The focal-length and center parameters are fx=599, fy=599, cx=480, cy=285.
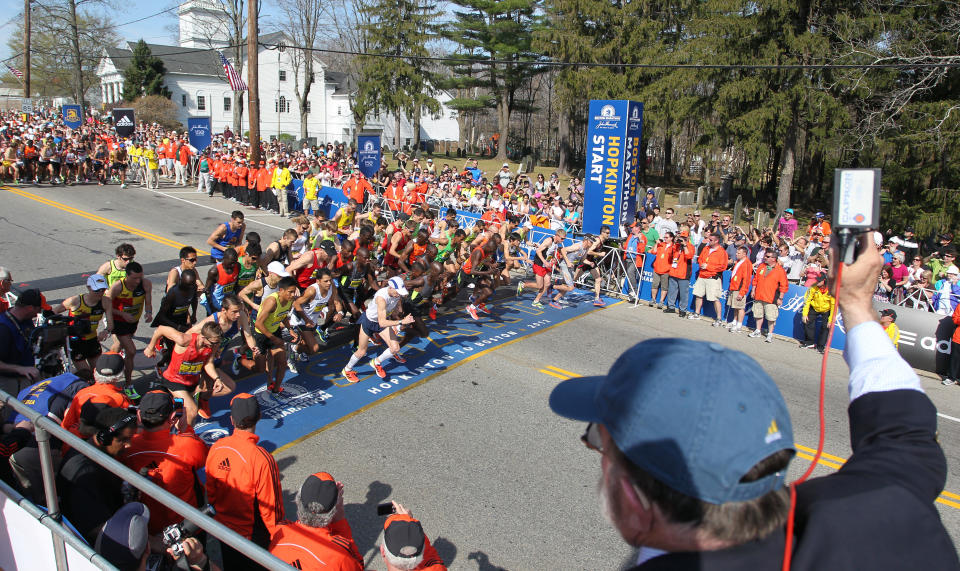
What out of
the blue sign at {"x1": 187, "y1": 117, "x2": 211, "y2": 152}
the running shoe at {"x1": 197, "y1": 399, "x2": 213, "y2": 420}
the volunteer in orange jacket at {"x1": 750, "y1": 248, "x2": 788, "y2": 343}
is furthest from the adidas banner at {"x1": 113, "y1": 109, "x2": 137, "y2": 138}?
the volunteer in orange jacket at {"x1": 750, "y1": 248, "x2": 788, "y2": 343}

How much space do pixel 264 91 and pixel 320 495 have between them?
6723cm

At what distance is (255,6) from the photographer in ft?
64.3

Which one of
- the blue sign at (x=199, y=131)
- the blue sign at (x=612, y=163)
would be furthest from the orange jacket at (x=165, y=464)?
the blue sign at (x=199, y=131)

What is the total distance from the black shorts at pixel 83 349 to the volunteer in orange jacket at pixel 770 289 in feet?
37.4

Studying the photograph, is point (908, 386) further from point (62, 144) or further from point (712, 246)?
point (62, 144)

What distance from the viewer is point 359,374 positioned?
8.87m

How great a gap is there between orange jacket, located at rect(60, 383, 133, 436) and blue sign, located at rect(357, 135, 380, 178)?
18790 mm

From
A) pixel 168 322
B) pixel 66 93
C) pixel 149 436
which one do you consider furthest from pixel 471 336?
pixel 66 93

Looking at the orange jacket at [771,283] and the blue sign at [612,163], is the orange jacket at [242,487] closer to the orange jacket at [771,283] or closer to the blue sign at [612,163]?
the orange jacket at [771,283]

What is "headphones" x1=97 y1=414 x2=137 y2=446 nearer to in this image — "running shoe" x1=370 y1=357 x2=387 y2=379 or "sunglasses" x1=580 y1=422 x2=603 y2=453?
"sunglasses" x1=580 y1=422 x2=603 y2=453

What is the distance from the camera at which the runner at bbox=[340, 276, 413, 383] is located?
843 cm

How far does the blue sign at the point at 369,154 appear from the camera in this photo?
74.8ft

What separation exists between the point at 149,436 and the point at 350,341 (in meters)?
6.08

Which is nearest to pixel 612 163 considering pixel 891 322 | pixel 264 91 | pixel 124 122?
pixel 891 322
